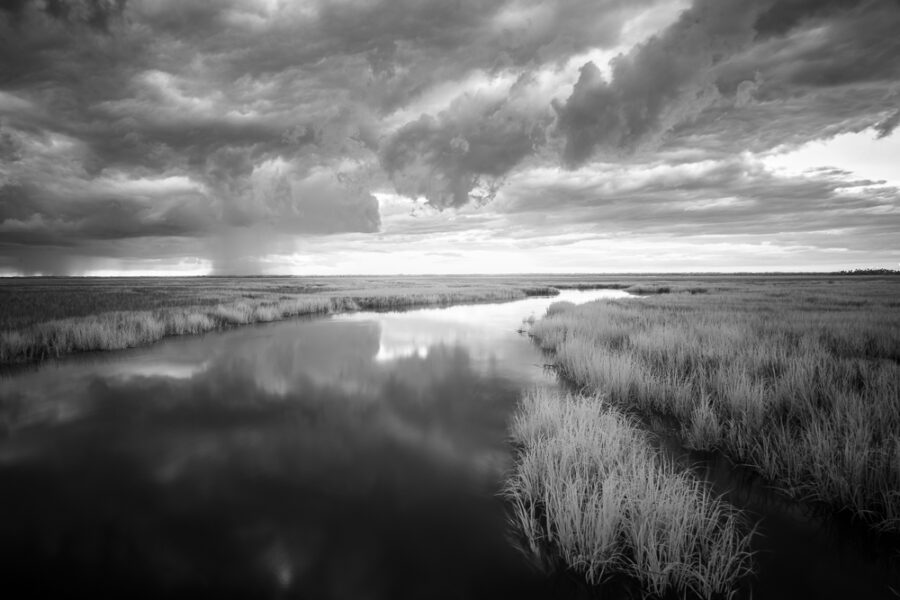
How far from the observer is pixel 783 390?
8.89m

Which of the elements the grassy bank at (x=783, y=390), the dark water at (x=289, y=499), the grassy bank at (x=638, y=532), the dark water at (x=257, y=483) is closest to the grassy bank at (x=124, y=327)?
the dark water at (x=257, y=483)

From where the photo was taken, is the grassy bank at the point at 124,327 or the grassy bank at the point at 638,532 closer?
the grassy bank at the point at 638,532

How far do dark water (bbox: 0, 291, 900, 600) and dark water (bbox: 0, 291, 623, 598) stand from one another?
0.10 ft

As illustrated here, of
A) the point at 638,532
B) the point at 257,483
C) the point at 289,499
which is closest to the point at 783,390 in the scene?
the point at 638,532

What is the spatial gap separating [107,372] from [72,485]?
10.3 metres

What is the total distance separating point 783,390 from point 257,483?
455 inches

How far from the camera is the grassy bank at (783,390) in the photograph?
5664 mm

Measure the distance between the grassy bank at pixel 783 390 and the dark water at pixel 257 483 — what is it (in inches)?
155

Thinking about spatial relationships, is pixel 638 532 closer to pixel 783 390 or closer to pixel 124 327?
pixel 783 390

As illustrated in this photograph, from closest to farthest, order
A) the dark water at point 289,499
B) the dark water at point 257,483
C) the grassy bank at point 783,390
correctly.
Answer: the dark water at point 289,499 → the dark water at point 257,483 → the grassy bank at point 783,390

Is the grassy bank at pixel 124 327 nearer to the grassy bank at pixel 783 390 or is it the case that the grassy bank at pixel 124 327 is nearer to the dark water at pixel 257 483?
the dark water at pixel 257 483

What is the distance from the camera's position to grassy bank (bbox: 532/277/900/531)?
18.6 ft

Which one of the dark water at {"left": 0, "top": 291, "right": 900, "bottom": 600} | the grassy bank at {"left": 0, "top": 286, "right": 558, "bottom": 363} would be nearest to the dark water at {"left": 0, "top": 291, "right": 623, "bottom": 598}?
the dark water at {"left": 0, "top": 291, "right": 900, "bottom": 600}

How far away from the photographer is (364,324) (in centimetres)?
3056
